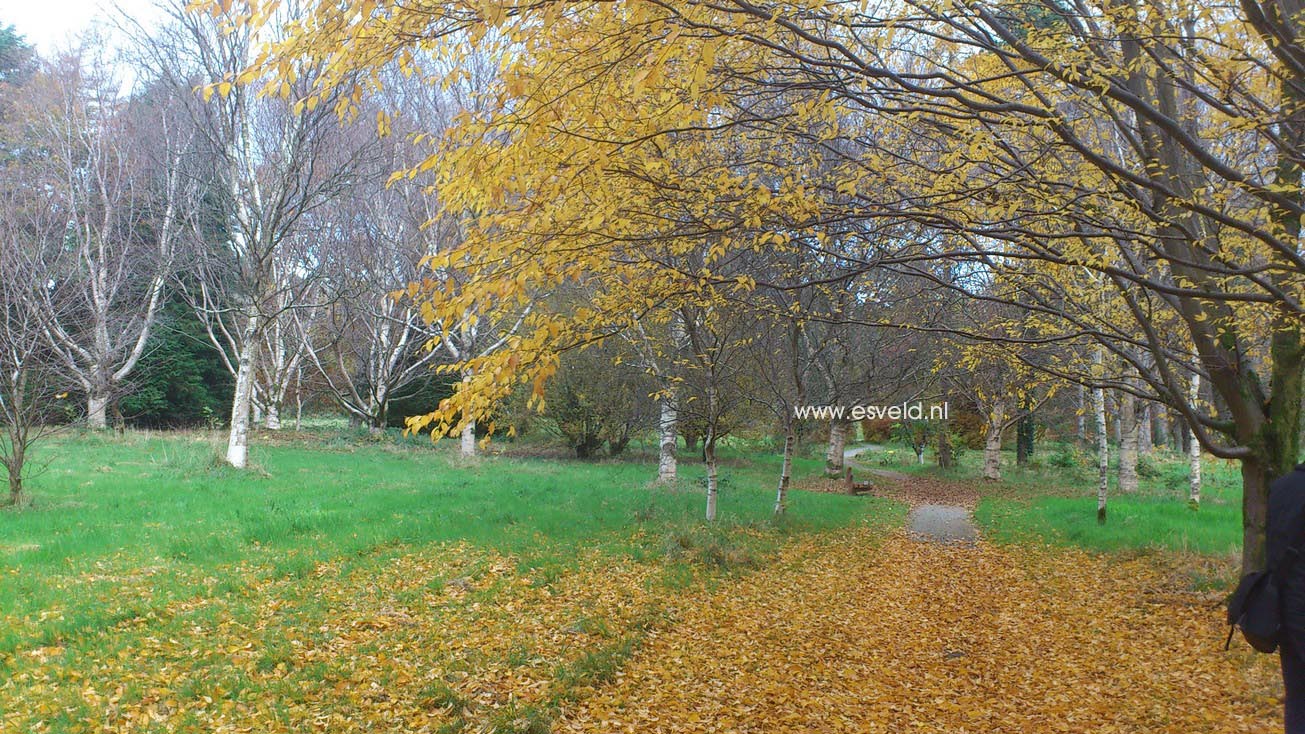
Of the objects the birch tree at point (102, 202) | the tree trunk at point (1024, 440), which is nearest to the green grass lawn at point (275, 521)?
the birch tree at point (102, 202)

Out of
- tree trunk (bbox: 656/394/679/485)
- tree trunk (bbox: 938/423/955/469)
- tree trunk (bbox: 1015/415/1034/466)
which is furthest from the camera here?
tree trunk (bbox: 1015/415/1034/466)

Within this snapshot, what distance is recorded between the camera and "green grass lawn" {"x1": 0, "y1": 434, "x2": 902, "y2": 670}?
612cm

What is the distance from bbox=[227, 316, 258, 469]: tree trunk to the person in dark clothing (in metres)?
15.6

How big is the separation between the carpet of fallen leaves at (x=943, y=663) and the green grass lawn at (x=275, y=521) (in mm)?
1911

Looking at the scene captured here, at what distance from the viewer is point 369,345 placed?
27234 mm

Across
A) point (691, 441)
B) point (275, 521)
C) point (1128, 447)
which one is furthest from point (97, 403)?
point (1128, 447)

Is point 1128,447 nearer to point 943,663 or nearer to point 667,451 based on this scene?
point 667,451

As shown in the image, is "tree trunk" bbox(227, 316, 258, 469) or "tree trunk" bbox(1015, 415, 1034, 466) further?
"tree trunk" bbox(1015, 415, 1034, 466)

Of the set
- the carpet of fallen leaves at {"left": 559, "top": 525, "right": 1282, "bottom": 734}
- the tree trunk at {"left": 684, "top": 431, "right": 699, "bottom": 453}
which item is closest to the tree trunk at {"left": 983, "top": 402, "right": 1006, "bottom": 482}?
the tree trunk at {"left": 684, "top": 431, "right": 699, "bottom": 453}

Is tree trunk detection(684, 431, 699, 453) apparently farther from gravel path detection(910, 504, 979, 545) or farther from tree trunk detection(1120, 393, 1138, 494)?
tree trunk detection(1120, 393, 1138, 494)

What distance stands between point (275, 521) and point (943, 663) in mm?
7718

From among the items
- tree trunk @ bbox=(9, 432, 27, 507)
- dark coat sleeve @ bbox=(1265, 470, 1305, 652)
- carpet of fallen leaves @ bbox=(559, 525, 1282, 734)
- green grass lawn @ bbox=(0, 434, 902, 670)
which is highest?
dark coat sleeve @ bbox=(1265, 470, 1305, 652)

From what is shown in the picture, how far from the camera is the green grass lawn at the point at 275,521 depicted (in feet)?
20.1

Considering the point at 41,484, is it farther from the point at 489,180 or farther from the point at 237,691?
the point at 489,180
